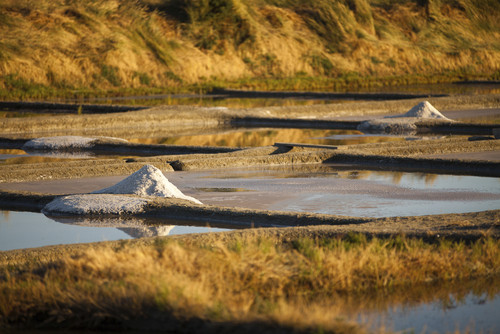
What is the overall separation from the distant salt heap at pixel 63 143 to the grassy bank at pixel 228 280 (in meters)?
6.46

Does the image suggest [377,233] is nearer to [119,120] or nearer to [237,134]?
[237,134]

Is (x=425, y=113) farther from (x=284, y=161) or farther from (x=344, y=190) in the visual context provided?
(x=344, y=190)

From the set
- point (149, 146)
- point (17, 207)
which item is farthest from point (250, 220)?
point (149, 146)

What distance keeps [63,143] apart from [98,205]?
16.5 ft

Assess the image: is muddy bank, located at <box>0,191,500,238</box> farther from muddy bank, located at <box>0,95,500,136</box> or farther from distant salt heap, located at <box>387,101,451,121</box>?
distant salt heap, located at <box>387,101,451,121</box>

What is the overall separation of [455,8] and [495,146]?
28709 mm

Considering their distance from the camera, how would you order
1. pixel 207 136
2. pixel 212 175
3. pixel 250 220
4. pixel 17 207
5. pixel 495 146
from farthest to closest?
pixel 207 136 < pixel 495 146 < pixel 212 175 < pixel 17 207 < pixel 250 220

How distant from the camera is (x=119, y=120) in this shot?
1420cm

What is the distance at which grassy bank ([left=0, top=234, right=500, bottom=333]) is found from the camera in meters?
3.36

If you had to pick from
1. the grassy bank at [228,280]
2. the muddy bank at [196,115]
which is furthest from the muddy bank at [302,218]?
the muddy bank at [196,115]

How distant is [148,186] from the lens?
6.53 meters

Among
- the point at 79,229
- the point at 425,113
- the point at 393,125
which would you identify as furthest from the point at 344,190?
the point at 425,113

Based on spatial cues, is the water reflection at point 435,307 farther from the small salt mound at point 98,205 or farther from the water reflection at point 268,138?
the water reflection at point 268,138

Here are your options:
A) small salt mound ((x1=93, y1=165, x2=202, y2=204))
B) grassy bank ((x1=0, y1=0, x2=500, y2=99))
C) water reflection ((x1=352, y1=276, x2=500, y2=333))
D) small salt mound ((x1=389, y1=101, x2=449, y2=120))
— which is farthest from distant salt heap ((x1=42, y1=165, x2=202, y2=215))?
grassy bank ((x1=0, y1=0, x2=500, y2=99))
